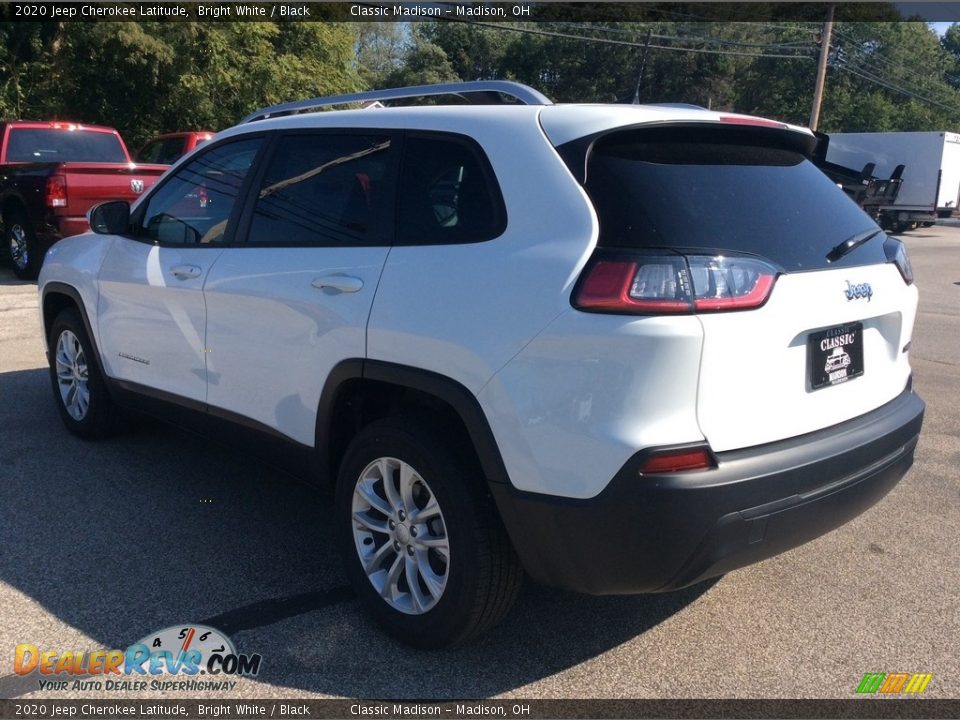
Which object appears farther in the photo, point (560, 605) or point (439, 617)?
point (560, 605)

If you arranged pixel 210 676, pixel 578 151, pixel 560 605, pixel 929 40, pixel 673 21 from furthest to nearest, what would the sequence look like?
pixel 929 40 → pixel 673 21 → pixel 560 605 → pixel 210 676 → pixel 578 151

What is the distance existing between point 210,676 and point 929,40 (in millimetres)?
66708

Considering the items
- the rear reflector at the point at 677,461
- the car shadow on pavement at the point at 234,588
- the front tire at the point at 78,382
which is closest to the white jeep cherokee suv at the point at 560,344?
the rear reflector at the point at 677,461

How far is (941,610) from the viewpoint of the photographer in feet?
11.3

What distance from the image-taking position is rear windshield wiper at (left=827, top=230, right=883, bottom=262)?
2977 millimetres

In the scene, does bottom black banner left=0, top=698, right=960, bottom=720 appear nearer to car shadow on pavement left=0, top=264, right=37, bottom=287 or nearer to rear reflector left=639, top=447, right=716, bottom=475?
rear reflector left=639, top=447, right=716, bottom=475

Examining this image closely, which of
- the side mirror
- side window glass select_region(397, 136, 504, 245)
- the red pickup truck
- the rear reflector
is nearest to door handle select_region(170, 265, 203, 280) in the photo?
the side mirror

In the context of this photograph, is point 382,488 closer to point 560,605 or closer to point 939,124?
point 560,605

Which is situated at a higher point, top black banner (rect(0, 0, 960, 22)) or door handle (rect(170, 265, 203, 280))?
top black banner (rect(0, 0, 960, 22))

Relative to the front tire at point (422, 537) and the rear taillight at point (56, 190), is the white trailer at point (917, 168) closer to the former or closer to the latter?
the rear taillight at point (56, 190)

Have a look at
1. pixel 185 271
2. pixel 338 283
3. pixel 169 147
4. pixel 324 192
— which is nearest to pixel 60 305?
pixel 185 271

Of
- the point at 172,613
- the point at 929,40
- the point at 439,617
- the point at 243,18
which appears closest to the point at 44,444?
the point at 172,613

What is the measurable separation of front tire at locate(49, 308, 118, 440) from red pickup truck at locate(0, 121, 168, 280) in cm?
583

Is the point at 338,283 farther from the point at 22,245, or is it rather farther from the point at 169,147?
the point at 169,147
